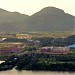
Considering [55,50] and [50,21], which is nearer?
[55,50]

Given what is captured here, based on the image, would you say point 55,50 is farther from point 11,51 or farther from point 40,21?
point 40,21

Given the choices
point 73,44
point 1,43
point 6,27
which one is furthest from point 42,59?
point 6,27

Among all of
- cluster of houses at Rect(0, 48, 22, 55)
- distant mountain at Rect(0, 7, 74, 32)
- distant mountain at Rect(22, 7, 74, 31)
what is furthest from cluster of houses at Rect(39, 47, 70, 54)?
distant mountain at Rect(22, 7, 74, 31)

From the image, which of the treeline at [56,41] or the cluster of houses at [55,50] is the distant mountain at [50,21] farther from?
the cluster of houses at [55,50]

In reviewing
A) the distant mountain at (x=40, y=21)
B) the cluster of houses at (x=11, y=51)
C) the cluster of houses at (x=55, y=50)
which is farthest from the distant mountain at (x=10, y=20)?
the cluster of houses at (x=55, y=50)

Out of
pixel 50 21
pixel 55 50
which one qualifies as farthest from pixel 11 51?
pixel 50 21

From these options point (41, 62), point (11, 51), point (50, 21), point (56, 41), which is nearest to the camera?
point (41, 62)

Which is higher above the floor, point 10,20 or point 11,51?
point 10,20

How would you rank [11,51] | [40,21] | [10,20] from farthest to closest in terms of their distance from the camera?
[10,20]
[40,21]
[11,51]

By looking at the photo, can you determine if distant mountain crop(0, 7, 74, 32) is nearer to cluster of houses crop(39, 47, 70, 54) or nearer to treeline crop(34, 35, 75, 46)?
treeline crop(34, 35, 75, 46)
